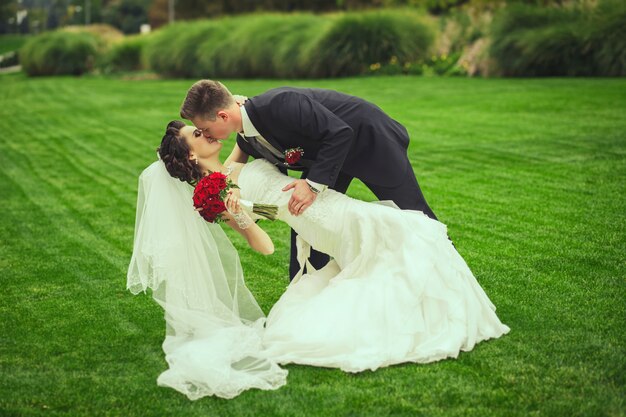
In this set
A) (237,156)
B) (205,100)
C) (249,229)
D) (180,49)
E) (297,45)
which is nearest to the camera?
(205,100)

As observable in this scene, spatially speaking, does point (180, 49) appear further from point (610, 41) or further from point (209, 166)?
point (209, 166)

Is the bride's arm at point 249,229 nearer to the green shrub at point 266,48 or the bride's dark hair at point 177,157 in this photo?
the bride's dark hair at point 177,157

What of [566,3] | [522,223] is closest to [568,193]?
[522,223]

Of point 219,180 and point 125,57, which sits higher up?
point 219,180

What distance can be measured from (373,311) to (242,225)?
103 cm

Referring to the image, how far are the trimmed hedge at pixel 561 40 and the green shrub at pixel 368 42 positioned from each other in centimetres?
337

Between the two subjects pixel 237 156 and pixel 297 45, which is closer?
pixel 237 156

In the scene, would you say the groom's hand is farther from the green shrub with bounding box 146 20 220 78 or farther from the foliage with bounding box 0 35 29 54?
the foliage with bounding box 0 35 29 54

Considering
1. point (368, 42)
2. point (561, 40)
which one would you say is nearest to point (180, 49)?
point (368, 42)

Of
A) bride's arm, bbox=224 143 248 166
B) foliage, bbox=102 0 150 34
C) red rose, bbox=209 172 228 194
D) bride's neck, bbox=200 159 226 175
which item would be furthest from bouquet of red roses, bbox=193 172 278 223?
foliage, bbox=102 0 150 34

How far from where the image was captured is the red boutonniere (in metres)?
4.98

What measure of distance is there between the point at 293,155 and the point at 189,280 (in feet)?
3.50

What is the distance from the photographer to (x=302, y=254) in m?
5.31

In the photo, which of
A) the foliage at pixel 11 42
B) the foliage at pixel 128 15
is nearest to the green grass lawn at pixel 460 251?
the foliage at pixel 11 42
